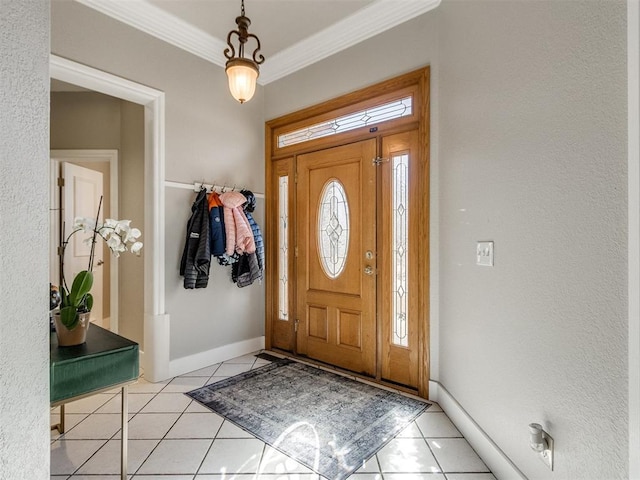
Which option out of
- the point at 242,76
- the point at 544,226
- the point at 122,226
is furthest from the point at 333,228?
the point at 544,226

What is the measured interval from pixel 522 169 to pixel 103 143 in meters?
3.73

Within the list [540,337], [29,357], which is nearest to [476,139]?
[540,337]

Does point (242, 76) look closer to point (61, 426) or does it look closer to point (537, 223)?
point (537, 223)

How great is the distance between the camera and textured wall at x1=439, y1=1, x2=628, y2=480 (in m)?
1.04

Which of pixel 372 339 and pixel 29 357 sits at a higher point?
pixel 29 357

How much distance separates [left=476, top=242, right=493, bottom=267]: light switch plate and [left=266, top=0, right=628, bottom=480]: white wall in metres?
0.05

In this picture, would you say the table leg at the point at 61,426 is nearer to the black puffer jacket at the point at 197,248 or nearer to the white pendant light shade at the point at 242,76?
the black puffer jacket at the point at 197,248

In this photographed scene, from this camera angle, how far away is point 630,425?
3.14 ft

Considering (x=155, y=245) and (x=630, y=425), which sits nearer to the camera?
(x=630, y=425)

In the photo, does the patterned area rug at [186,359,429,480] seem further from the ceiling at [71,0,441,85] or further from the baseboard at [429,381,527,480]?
the ceiling at [71,0,441,85]

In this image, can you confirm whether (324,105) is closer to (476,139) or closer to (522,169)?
(476,139)

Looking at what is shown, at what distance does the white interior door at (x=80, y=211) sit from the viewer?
11.6 feet

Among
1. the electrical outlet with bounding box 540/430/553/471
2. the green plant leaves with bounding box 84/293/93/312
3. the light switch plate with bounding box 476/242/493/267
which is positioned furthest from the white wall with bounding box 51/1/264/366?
the electrical outlet with bounding box 540/430/553/471

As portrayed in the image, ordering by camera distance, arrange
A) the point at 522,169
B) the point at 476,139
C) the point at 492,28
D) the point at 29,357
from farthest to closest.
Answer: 1. the point at 476,139
2. the point at 492,28
3. the point at 522,169
4. the point at 29,357
